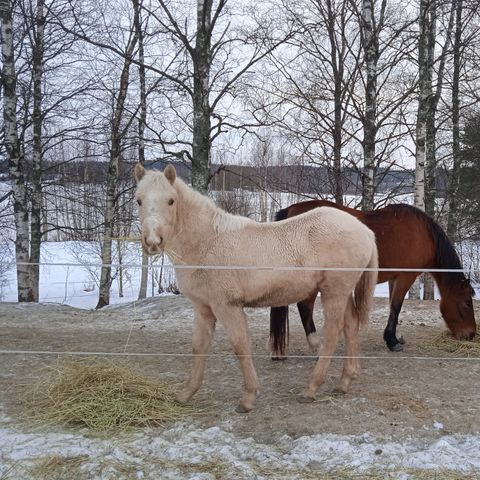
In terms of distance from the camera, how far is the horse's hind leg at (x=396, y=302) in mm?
5500

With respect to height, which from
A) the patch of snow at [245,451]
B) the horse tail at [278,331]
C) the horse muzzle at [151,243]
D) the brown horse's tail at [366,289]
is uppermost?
the horse muzzle at [151,243]

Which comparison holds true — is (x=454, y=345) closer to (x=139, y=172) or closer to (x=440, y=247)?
(x=440, y=247)

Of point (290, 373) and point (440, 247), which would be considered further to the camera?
point (440, 247)

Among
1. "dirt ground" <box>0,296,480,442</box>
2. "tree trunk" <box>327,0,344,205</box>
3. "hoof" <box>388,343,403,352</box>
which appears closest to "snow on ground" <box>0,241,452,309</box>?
"tree trunk" <box>327,0,344,205</box>

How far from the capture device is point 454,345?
5633 mm

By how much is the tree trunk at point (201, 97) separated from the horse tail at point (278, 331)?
13.3 ft

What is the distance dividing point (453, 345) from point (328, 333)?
2.59 meters

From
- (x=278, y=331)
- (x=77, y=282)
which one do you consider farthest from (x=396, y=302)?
(x=77, y=282)

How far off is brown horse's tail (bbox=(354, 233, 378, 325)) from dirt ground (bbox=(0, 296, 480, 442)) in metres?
0.44

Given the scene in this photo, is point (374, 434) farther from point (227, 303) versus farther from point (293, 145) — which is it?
point (293, 145)

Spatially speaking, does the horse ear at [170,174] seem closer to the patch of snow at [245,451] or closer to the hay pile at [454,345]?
the patch of snow at [245,451]

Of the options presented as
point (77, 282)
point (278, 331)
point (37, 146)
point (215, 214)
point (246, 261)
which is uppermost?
point (37, 146)

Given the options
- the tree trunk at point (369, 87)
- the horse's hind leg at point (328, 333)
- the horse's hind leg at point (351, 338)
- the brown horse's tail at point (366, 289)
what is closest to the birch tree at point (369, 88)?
the tree trunk at point (369, 87)

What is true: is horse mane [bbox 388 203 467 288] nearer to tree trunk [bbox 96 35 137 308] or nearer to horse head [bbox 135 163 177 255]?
horse head [bbox 135 163 177 255]
